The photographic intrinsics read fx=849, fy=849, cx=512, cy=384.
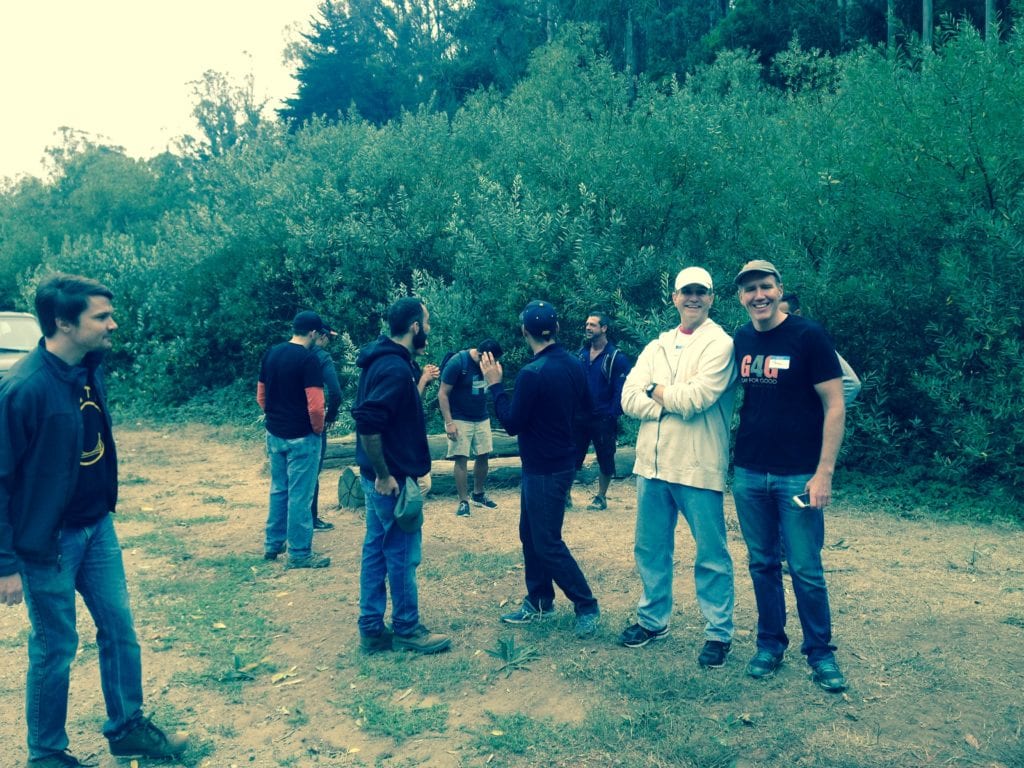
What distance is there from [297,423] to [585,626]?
2999mm

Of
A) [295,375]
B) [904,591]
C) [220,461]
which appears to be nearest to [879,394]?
[904,591]

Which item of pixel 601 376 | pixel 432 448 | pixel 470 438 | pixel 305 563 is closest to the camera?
pixel 305 563

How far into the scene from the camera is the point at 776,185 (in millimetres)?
10570

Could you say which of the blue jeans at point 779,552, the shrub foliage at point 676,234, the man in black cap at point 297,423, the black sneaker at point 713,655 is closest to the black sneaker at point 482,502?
the man in black cap at point 297,423

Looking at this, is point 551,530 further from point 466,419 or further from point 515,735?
point 466,419

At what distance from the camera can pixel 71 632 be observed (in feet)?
12.1

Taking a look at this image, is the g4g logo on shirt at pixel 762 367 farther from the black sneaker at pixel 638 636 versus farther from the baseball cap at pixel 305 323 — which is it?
the baseball cap at pixel 305 323

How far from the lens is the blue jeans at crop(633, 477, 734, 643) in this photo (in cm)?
473

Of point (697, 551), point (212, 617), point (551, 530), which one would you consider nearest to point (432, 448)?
point (212, 617)

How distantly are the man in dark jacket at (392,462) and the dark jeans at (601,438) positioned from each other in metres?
3.38

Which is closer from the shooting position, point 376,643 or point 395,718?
point 395,718

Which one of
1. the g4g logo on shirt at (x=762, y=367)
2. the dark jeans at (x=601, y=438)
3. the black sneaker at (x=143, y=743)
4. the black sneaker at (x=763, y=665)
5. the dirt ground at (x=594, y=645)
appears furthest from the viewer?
the dark jeans at (x=601, y=438)

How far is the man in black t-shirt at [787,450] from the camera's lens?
429 cm

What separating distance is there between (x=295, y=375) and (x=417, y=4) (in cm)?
3876
